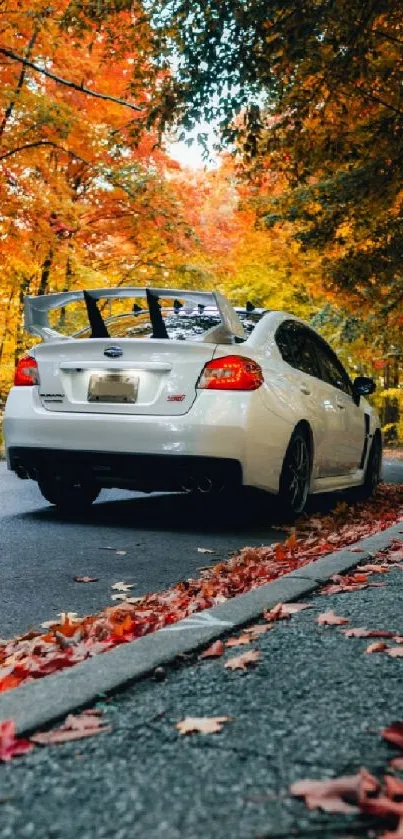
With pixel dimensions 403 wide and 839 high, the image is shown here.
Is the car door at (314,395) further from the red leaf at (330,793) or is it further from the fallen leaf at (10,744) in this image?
the red leaf at (330,793)

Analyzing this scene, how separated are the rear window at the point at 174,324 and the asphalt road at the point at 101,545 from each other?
1452 mm

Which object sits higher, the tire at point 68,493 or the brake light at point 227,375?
the brake light at point 227,375

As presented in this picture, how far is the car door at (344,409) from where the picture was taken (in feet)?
27.1

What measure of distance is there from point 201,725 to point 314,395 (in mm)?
5311

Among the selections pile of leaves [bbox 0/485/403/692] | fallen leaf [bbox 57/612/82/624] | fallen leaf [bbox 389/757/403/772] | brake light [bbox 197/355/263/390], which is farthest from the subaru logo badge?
fallen leaf [bbox 389/757/403/772]

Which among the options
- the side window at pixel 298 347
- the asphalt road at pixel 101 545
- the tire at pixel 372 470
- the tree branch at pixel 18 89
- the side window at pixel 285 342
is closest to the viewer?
the asphalt road at pixel 101 545

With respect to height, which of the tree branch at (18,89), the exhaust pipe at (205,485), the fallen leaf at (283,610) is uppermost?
the tree branch at (18,89)

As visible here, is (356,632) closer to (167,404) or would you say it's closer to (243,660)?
(243,660)

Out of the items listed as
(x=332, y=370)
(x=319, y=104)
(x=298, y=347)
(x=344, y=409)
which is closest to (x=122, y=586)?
(x=298, y=347)

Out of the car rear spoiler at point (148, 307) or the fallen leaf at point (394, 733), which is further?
the car rear spoiler at point (148, 307)

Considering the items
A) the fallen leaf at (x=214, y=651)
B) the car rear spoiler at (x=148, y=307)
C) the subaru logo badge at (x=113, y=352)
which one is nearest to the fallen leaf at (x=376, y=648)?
the fallen leaf at (x=214, y=651)

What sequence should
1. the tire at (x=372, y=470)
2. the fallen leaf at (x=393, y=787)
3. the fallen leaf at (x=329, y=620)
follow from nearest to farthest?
the fallen leaf at (x=393, y=787), the fallen leaf at (x=329, y=620), the tire at (x=372, y=470)

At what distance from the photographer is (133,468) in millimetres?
6465

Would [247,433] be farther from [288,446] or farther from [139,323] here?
[139,323]
